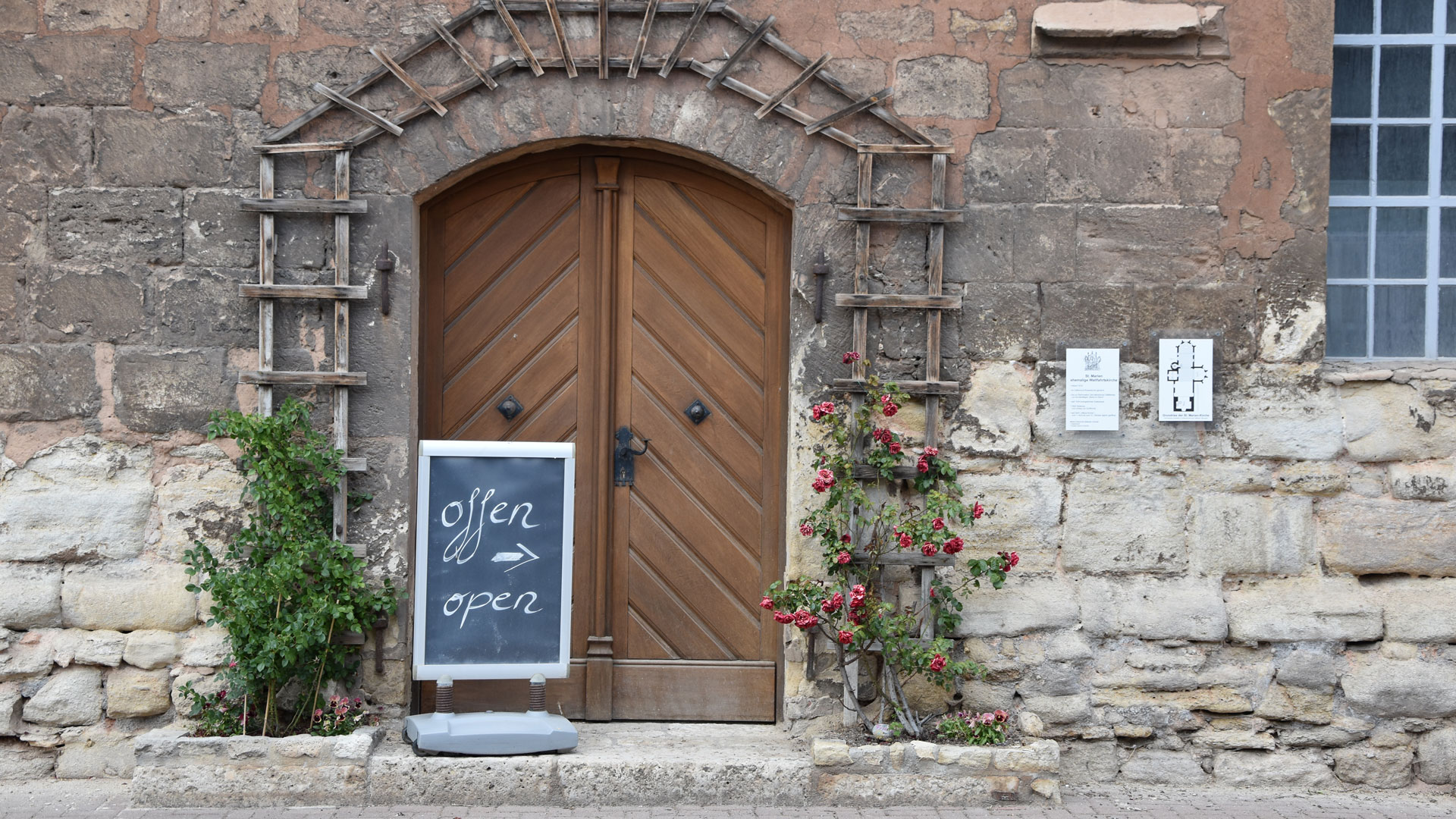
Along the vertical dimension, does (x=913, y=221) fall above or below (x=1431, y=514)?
above

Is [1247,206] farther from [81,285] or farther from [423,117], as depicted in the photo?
[81,285]

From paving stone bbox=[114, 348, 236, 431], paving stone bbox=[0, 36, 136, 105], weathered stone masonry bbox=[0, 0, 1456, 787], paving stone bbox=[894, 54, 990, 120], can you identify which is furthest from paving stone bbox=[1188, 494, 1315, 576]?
paving stone bbox=[0, 36, 136, 105]

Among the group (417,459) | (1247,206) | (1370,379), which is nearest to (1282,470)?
(1370,379)

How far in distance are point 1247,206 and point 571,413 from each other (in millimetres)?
2730

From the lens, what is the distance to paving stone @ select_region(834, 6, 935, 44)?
4816 mm

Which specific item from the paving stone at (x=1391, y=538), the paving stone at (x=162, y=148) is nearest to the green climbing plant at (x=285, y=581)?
the paving stone at (x=162, y=148)

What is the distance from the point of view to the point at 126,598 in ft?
15.5

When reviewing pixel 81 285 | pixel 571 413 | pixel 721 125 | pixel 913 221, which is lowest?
pixel 571 413

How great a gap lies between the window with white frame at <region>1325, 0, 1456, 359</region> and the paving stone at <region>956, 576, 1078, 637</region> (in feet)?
5.42

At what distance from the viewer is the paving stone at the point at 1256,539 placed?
4.80m

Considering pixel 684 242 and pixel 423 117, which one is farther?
pixel 684 242

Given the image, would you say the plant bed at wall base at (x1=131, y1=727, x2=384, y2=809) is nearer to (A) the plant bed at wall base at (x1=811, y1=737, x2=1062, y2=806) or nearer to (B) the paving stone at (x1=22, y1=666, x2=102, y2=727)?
(B) the paving stone at (x1=22, y1=666, x2=102, y2=727)

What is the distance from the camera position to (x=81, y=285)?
4.75 m

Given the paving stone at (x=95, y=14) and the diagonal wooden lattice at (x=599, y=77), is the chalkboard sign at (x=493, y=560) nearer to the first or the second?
the diagonal wooden lattice at (x=599, y=77)
